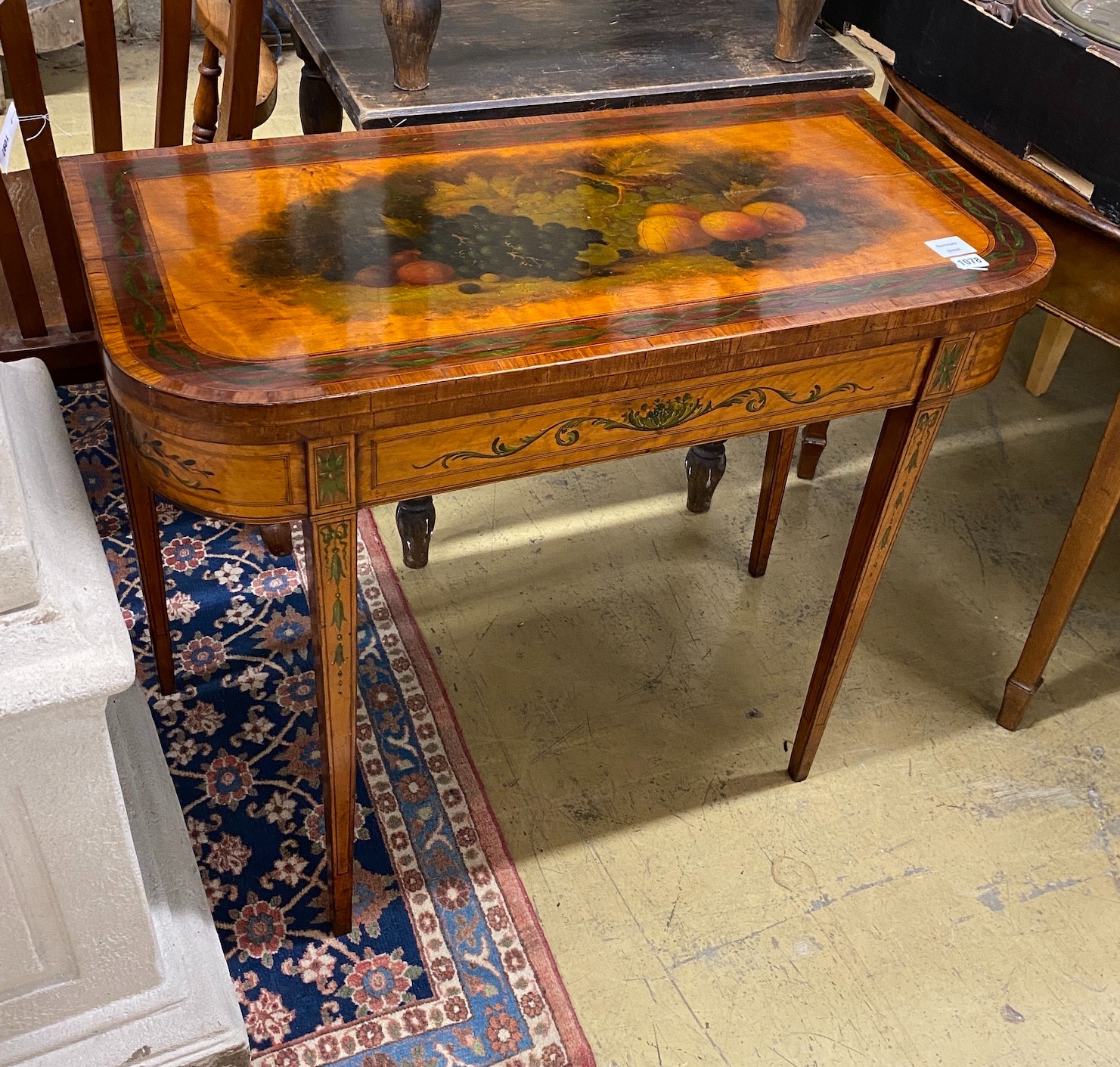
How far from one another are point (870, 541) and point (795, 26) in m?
0.84

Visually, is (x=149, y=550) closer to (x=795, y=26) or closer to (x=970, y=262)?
(x=970, y=262)

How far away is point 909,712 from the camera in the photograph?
195cm

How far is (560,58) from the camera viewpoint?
1831mm

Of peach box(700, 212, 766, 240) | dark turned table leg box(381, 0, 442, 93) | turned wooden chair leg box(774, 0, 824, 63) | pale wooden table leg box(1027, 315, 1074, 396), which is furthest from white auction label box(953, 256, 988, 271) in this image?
pale wooden table leg box(1027, 315, 1074, 396)

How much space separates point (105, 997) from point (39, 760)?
1.32ft

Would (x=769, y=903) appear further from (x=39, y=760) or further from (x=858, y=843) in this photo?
(x=39, y=760)

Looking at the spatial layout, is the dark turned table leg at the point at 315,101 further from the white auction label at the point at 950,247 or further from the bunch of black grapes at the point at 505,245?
the white auction label at the point at 950,247

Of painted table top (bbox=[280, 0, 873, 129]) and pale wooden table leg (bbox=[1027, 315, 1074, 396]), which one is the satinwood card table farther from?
pale wooden table leg (bbox=[1027, 315, 1074, 396])

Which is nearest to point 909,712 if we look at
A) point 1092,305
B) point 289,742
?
point 1092,305

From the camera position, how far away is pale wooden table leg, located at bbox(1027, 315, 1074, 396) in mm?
2564

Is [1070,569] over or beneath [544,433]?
beneath

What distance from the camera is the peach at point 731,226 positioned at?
134cm

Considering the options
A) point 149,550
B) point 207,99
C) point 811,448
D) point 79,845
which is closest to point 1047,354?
point 811,448

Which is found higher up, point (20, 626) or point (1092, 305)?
point (1092, 305)
